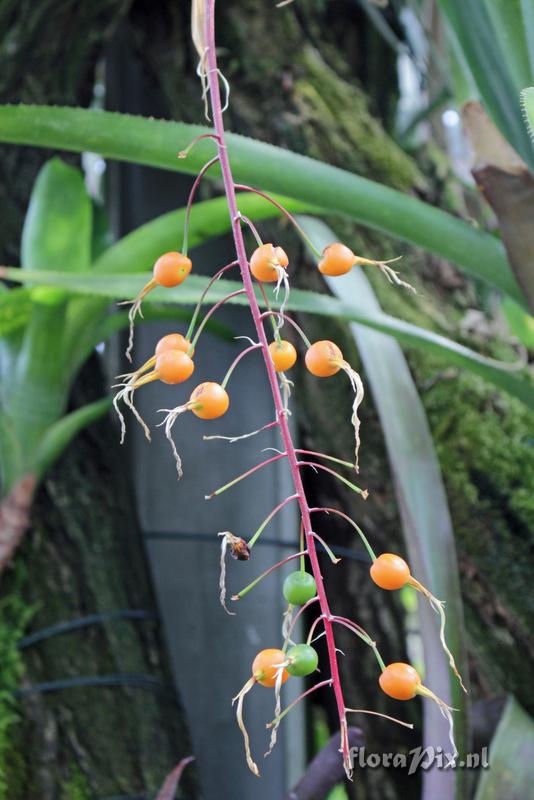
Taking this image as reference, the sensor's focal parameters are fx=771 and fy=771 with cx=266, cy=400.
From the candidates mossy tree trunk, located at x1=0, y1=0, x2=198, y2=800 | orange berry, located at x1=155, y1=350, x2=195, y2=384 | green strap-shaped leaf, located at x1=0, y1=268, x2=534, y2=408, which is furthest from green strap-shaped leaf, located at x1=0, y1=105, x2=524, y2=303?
mossy tree trunk, located at x1=0, y1=0, x2=198, y2=800

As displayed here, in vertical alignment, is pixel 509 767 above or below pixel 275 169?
below

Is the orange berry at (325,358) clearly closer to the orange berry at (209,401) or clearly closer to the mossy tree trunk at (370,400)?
the orange berry at (209,401)

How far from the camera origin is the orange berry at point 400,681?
0.66ft

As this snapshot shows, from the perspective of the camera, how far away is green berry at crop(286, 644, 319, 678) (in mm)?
200

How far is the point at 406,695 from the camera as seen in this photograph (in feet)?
0.66

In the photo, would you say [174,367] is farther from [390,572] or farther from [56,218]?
[56,218]

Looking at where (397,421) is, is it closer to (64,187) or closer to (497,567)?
(497,567)

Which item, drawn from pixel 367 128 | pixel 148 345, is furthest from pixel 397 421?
pixel 148 345

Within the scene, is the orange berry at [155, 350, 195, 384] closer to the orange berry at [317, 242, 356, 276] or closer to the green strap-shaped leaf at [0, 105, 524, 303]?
the orange berry at [317, 242, 356, 276]

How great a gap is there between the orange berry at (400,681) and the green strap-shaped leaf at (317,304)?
319 millimetres

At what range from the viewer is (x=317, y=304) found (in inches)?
20.2

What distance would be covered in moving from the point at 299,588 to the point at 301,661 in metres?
0.02

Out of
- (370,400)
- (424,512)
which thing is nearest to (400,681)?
(424,512)

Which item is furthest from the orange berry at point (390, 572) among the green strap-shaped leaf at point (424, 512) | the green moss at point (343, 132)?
the green moss at point (343, 132)
